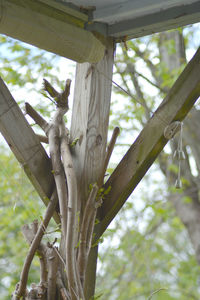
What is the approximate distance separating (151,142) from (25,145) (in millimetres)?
424

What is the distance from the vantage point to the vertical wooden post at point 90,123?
139cm

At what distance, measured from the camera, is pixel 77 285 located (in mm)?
1194

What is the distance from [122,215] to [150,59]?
1.49m

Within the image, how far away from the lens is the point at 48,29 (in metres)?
1.26

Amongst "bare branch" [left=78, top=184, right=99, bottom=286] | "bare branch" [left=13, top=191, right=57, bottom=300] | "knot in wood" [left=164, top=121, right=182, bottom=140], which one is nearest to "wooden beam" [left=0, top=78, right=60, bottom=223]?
"bare branch" [left=13, top=191, right=57, bottom=300]

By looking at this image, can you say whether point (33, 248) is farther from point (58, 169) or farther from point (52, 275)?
point (58, 169)

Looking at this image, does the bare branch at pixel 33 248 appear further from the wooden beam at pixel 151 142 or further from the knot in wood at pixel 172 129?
the knot in wood at pixel 172 129

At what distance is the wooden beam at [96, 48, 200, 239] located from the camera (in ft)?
4.38

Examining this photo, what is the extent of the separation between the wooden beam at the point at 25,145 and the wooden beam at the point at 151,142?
0.23m

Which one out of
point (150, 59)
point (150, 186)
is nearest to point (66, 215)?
point (150, 59)

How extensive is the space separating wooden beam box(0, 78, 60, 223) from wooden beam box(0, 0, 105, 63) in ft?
0.61

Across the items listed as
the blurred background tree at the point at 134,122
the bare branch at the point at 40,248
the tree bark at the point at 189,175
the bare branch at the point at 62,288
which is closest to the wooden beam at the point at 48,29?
the bare branch at the point at 40,248

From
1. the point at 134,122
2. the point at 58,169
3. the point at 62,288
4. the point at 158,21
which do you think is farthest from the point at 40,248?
the point at 134,122

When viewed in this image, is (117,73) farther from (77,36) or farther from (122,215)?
(77,36)
